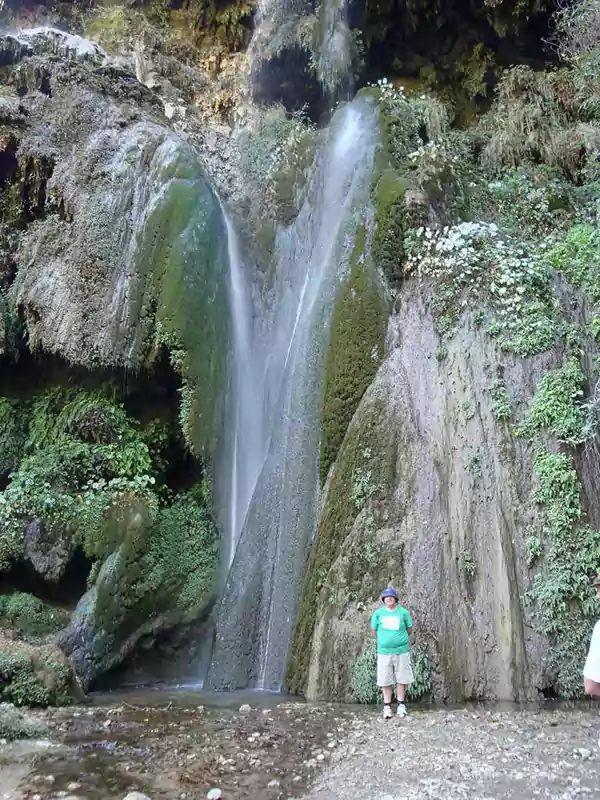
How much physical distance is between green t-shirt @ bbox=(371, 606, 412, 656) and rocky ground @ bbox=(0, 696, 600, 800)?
635 millimetres

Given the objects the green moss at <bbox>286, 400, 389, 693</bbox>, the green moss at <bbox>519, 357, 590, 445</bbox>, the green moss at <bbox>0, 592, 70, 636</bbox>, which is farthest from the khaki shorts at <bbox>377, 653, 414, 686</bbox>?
the green moss at <bbox>0, 592, 70, 636</bbox>

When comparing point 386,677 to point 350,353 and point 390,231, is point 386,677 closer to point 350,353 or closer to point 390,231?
point 350,353

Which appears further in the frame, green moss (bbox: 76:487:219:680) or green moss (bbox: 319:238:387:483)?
green moss (bbox: 76:487:219:680)

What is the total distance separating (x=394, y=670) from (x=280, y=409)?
5710 mm

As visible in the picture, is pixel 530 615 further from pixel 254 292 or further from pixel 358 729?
pixel 254 292

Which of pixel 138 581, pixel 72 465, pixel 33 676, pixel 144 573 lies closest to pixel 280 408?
pixel 144 573

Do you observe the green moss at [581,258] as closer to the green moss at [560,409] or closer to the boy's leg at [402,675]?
the green moss at [560,409]

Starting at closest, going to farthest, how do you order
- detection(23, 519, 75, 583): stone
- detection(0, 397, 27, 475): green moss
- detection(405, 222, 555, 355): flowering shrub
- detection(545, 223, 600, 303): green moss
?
detection(405, 222, 555, 355): flowering shrub → detection(545, 223, 600, 303): green moss → detection(23, 519, 75, 583): stone → detection(0, 397, 27, 475): green moss

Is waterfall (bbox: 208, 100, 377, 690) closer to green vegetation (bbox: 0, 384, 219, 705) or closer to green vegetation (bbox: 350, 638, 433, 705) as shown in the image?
green vegetation (bbox: 0, 384, 219, 705)

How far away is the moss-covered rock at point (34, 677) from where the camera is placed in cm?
826

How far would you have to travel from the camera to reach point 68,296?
551 inches

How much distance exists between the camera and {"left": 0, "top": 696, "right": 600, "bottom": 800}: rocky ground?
4.91m

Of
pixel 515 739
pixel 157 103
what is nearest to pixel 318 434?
pixel 515 739

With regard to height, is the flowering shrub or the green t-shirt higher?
the flowering shrub
